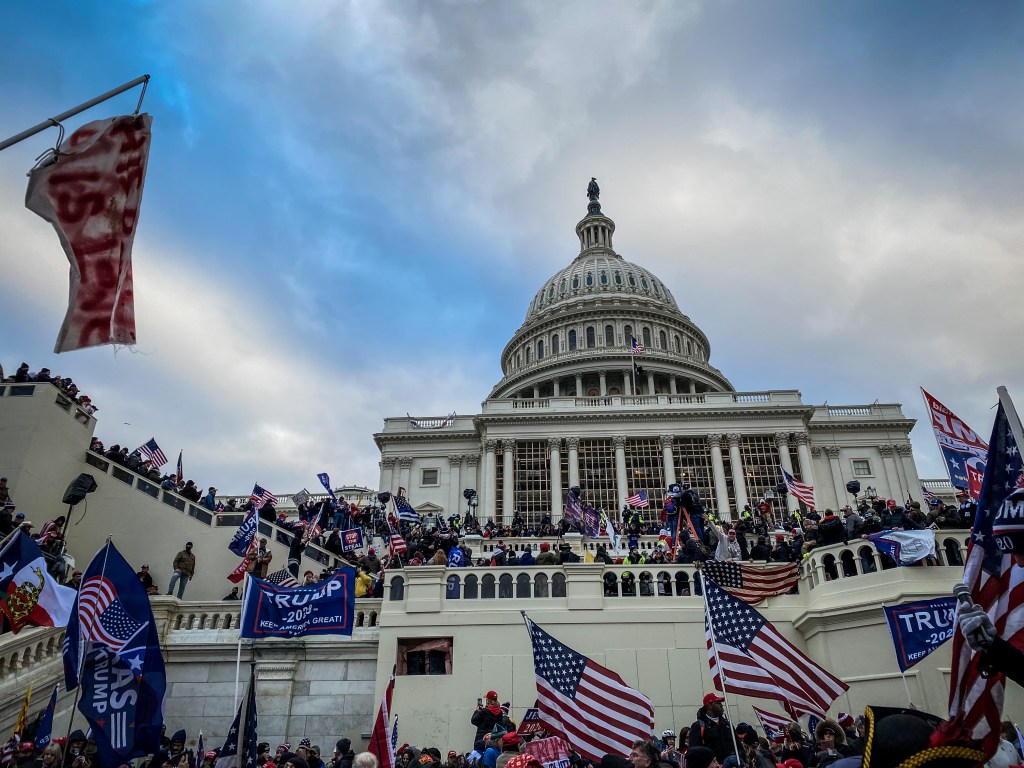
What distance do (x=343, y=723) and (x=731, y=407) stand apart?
144 ft

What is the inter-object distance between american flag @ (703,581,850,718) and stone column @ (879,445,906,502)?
49.0 m

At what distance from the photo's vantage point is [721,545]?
20109 mm

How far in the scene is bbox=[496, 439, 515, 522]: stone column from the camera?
2090 inches

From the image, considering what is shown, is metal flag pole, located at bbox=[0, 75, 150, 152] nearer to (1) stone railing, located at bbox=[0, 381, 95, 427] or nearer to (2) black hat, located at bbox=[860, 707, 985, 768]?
(2) black hat, located at bbox=[860, 707, 985, 768]

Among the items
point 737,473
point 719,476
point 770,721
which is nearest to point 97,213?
point 770,721

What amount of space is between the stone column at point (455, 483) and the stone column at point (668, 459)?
15.7m

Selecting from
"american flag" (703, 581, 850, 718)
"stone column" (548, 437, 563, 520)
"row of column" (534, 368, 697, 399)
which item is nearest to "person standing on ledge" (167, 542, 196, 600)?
"american flag" (703, 581, 850, 718)

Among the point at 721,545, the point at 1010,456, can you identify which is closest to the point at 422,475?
the point at 721,545

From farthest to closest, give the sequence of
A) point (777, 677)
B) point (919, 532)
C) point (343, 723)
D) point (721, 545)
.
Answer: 1. point (721, 545)
2. point (343, 723)
3. point (919, 532)
4. point (777, 677)

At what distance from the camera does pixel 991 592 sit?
527 centimetres

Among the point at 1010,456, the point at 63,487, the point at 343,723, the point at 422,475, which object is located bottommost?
the point at 343,723

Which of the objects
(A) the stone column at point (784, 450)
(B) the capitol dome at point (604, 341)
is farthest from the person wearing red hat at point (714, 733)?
(B) the capitol dome at point (604, 341)

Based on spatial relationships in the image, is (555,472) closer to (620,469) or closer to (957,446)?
(620,469)

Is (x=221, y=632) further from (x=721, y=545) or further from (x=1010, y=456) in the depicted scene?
(x=1010, y=456)
